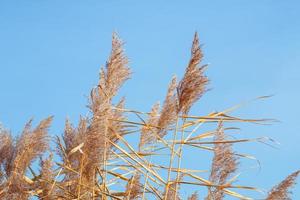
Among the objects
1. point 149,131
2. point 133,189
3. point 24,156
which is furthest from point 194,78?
point 24,156

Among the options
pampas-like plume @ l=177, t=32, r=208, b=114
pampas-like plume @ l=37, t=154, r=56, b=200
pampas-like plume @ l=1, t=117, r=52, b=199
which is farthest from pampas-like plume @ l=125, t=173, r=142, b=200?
pampas-like plume @ l=177, t=32, r=208, b=114

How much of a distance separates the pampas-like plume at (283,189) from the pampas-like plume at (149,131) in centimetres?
81

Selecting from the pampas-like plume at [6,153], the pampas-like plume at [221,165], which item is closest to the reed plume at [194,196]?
the pampas-like plume at [221,165]

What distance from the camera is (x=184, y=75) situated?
268cm

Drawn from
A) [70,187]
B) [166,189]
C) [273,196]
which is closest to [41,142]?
[70,187]

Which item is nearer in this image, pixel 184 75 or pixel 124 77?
pixel 184 75

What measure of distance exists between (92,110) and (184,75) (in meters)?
0.43

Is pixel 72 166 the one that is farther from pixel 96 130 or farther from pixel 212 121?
pixel 212 121

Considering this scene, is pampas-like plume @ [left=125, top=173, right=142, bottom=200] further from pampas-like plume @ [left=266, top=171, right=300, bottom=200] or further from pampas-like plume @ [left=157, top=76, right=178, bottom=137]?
pampas-like plume @ [left=266, top=171, right=300, bottom=200]

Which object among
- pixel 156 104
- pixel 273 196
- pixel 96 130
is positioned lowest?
pixel 273 196

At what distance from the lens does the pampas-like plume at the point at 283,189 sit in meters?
2.56

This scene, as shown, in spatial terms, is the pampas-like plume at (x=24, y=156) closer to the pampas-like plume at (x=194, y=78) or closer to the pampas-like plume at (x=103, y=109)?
the pampas-like plume at (x=103, y=109)

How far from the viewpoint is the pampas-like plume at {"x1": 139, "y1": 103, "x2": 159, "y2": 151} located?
323 centimetres

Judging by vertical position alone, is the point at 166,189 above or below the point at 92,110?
below
